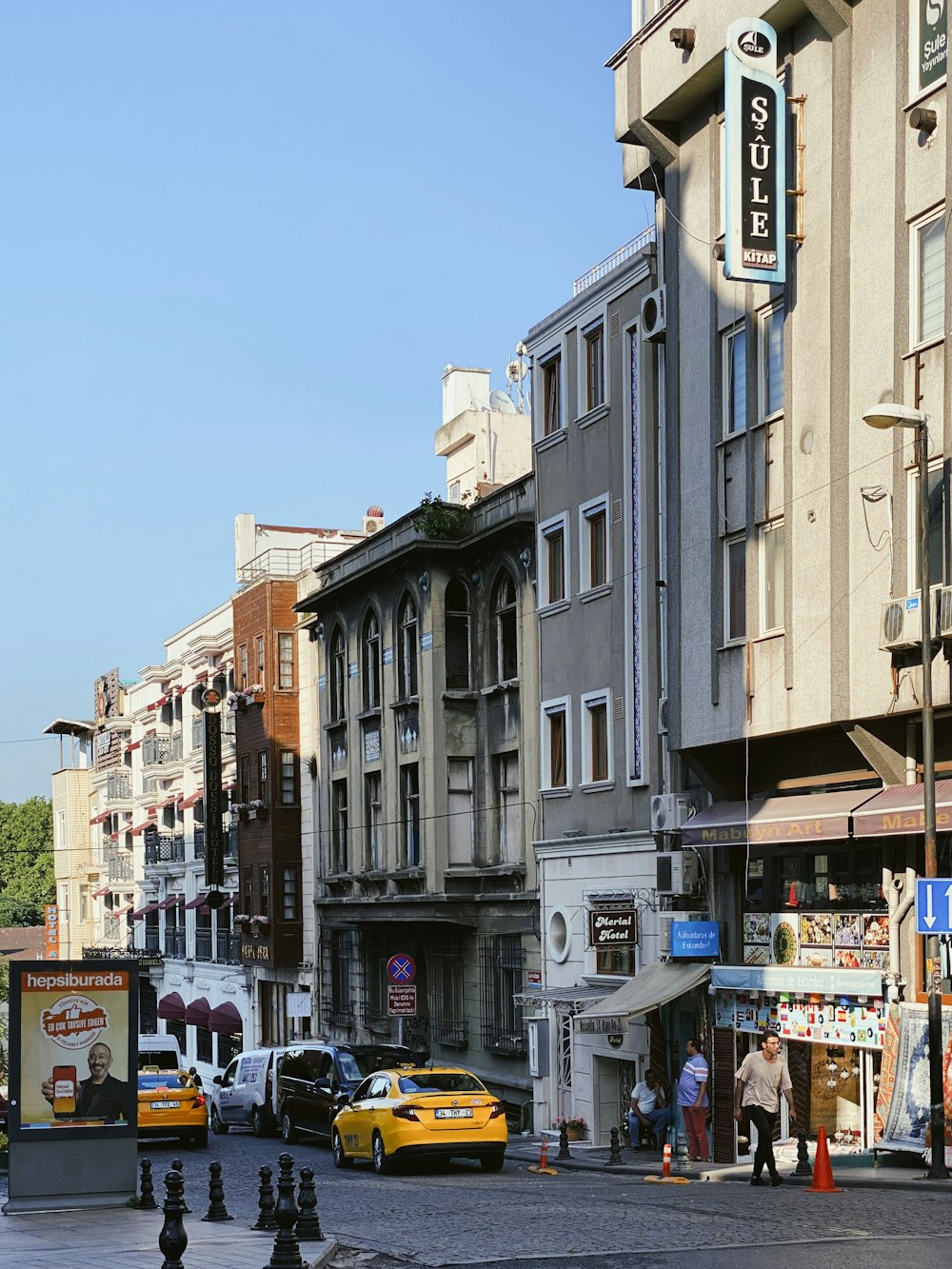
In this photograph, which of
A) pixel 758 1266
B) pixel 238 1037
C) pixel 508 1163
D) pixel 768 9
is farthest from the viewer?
pixel 238 1037

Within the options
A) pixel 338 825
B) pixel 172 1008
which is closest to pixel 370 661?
pixel 338 825

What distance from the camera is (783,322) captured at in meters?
25.4

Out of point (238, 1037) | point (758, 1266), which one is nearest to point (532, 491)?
point (758, 1266)

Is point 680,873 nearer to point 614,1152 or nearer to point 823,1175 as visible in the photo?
point 614,1152

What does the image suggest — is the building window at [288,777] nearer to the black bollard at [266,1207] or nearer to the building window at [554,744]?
the building window at [554,744]

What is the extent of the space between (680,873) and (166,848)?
4611 centimetres

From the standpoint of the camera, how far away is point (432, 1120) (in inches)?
934

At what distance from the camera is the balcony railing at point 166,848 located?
69.4 m

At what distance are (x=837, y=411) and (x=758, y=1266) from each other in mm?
13502

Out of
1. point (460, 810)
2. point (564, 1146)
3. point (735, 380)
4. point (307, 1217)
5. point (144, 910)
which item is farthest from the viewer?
point (144, 910)

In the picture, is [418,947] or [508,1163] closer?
[508,1163]

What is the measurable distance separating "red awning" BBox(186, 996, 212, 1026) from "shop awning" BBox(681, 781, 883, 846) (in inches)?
1467

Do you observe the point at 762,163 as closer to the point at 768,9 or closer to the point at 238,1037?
the point at 768,9

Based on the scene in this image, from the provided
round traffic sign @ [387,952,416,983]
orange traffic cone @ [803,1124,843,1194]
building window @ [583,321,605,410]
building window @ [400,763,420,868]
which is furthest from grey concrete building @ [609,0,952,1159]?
building window @ [400,763,420,868]
